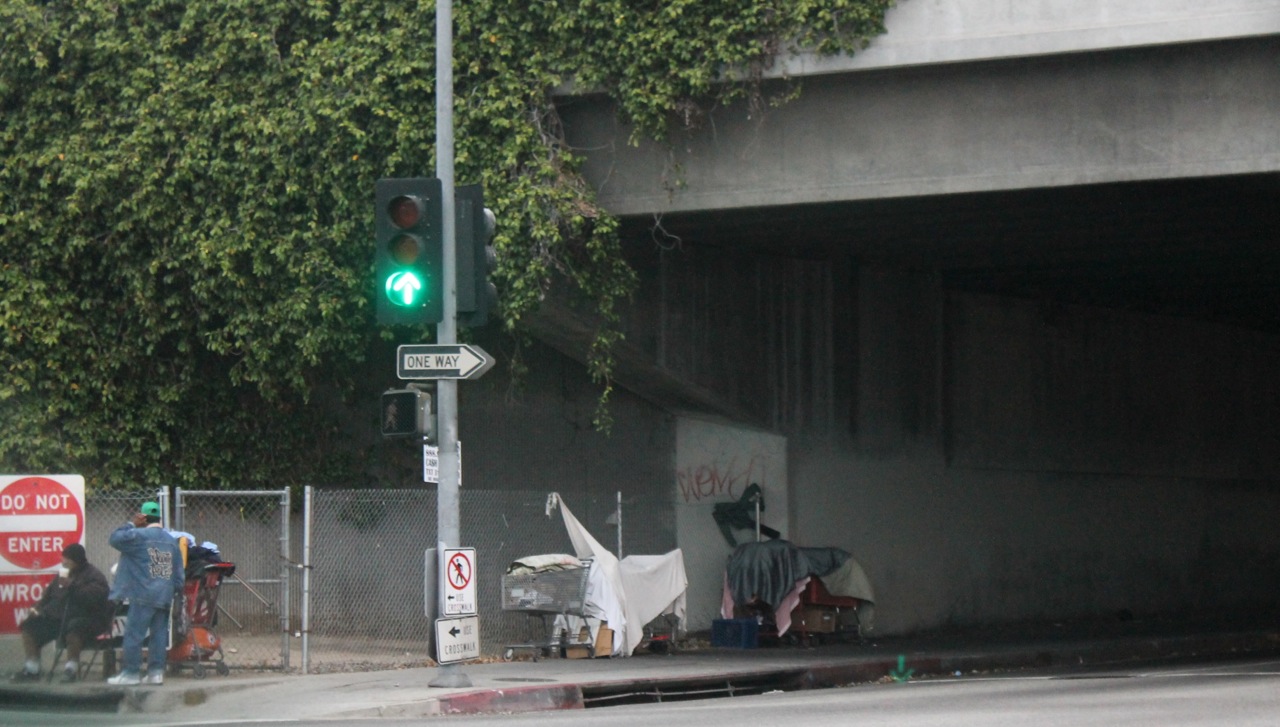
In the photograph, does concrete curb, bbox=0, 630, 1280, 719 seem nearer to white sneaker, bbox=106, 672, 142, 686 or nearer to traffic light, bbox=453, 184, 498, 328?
white sneaker, bbox=106, 672, 142, 686

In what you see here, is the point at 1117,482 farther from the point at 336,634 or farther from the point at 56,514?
the point at 56,514

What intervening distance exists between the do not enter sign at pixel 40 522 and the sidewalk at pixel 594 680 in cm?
124

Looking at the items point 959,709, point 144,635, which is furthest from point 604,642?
point 959,709

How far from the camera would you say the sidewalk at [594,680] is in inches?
553

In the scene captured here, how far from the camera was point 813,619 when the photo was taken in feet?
72.2

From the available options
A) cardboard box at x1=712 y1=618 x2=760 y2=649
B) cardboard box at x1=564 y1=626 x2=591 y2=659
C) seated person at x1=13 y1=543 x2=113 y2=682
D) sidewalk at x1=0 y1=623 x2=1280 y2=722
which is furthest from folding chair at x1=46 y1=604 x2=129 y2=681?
cardboard box at x1=712 y1=618 x2=760 y2=649

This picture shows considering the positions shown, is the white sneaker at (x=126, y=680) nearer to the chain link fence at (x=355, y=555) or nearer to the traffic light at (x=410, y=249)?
the chain link fence at (x=355, y=555)

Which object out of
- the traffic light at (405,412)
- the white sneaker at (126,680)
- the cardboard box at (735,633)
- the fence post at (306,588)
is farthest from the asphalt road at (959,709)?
the cardboard box at (735,633)

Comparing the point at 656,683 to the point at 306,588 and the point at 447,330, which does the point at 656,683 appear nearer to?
the point at 306,588

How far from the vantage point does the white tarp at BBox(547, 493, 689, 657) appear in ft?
62.0

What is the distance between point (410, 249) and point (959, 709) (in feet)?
20.4

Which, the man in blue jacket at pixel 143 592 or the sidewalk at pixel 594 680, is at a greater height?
the man in blue jacket at pixel 143 592

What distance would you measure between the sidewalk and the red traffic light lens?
4242 millimetres

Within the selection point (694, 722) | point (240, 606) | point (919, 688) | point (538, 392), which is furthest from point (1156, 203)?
point (240, 606)
